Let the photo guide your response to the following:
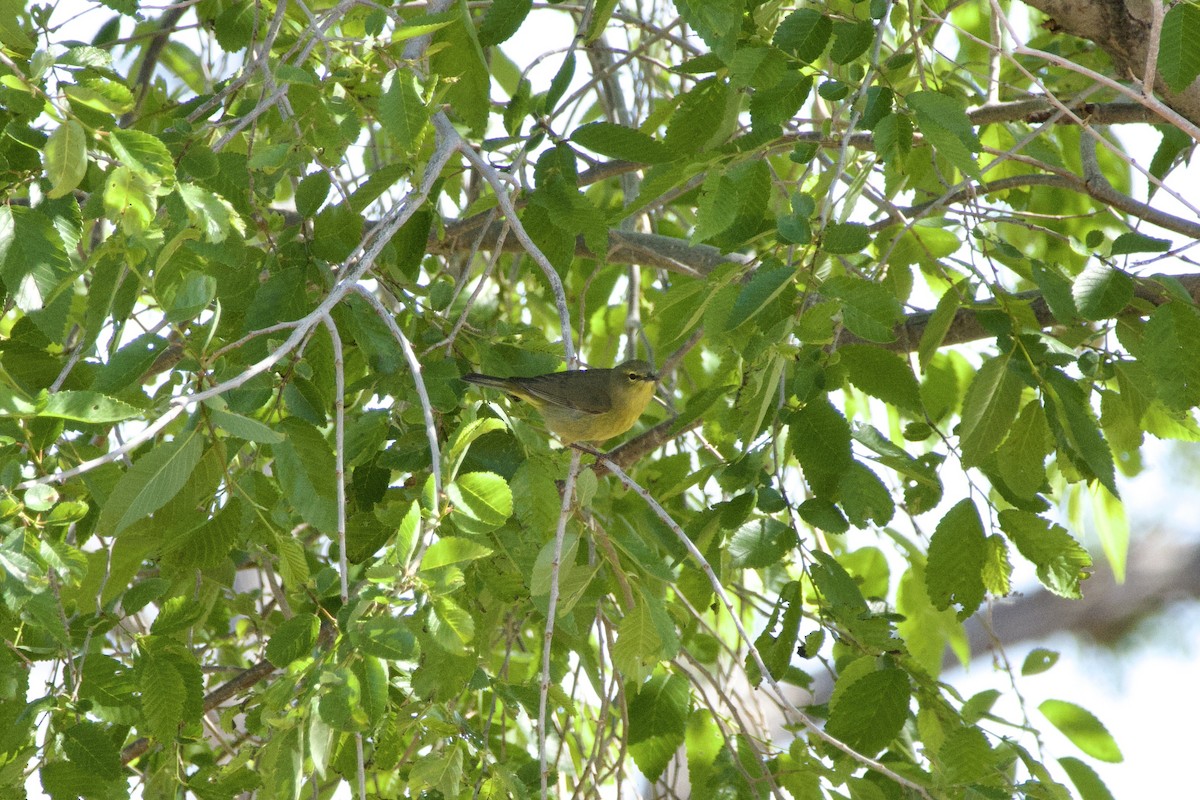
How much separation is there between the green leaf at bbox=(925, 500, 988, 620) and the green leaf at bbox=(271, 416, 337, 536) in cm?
132

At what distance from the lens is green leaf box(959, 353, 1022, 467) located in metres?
2.40

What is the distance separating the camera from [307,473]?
2.10 m

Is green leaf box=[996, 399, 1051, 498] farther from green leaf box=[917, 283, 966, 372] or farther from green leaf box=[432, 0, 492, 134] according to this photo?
green leaf box=[432, 0, 492, 134]

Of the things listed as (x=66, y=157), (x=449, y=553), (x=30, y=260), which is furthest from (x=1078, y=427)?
(x=30, y=260)

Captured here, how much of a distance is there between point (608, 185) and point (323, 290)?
2687 mm

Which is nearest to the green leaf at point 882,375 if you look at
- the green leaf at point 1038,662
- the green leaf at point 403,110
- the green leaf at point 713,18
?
the green leaf at point 713,18

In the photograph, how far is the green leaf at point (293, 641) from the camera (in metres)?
1.94

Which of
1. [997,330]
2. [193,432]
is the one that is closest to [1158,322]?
[997,330]

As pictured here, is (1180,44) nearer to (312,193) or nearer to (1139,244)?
(1139,244)

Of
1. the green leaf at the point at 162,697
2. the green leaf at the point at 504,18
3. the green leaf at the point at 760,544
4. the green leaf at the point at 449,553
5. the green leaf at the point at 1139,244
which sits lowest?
the green leaf at the point at 162,697

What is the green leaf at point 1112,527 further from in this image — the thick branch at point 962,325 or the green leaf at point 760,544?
the green leaf at point 760,544

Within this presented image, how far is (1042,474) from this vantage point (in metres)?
2.53

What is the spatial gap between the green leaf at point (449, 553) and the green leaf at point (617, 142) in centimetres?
115

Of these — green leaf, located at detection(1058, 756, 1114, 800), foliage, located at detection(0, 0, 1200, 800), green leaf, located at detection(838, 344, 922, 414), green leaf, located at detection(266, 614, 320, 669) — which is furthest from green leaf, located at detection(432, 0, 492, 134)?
green leaf, located at detection(1058, 756, 1114, 800)
